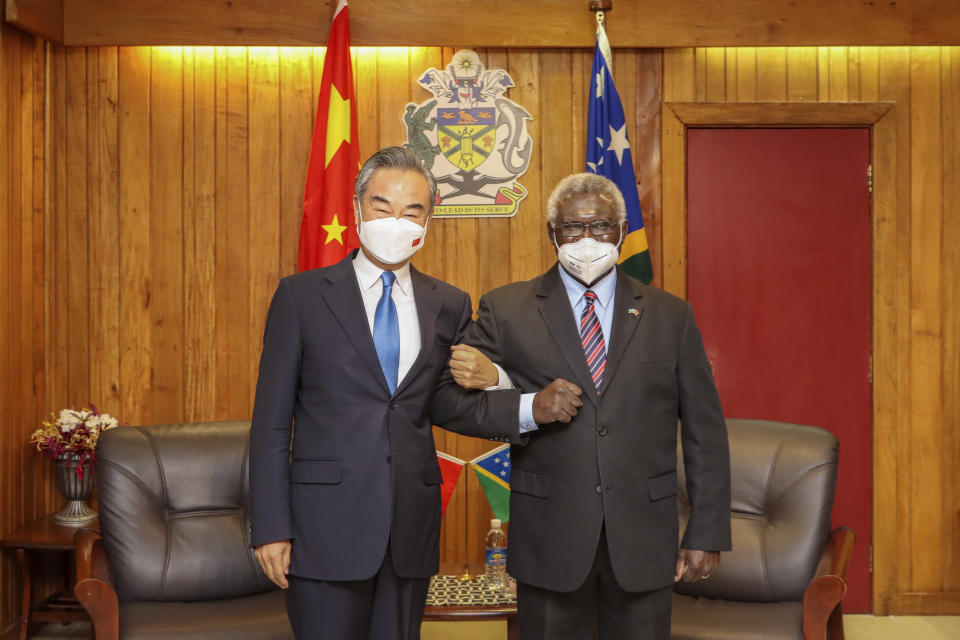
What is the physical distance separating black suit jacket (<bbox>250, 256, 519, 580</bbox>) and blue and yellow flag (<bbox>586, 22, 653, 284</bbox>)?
1.87 m

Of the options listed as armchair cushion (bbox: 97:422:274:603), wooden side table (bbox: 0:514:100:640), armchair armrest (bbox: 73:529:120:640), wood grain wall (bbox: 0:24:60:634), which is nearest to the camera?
armchair armrest (bbox: 73:529:120:640)

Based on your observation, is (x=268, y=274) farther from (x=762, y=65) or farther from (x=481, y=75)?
(x=762, y=65)

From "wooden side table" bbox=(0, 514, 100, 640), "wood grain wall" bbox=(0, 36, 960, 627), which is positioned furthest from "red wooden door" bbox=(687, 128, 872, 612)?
"wooden side table" bbox=(0, 514, 100, 640)

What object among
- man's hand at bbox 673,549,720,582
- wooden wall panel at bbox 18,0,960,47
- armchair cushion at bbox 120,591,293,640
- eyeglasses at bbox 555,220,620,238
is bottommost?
armchair cushion at bbox 120,591,293,640

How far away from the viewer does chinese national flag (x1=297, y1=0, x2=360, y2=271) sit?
345 cm

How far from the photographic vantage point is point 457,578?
3092mm

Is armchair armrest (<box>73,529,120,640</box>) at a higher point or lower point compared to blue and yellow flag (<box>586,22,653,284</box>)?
lower

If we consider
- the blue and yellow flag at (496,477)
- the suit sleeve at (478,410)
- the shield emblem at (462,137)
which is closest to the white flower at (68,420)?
the blue and yellow flag at (496,477)

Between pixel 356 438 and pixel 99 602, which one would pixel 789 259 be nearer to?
pixel 356 438

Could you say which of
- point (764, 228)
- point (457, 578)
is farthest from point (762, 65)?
point (457, 578)

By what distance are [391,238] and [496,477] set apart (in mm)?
1436

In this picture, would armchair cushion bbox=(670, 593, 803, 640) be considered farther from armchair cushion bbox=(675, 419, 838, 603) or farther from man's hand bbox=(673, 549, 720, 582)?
man's hand bbox=(673, 549, 720, 582)

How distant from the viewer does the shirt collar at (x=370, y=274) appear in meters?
1.86

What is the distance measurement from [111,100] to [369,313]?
2454 mm
